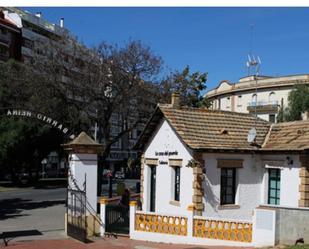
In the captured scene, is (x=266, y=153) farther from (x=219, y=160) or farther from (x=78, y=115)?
(x=78, y=115)

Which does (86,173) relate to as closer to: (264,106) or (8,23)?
(264,106)

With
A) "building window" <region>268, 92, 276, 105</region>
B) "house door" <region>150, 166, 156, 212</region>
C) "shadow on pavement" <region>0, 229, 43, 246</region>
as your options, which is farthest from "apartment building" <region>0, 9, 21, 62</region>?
"shadow on pavement" <region>0, 229, 43, 246</region>

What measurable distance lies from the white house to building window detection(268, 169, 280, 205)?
0.04 m

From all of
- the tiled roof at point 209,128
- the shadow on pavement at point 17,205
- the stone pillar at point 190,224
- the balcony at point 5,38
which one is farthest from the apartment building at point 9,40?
the stone pillar at point 190,224

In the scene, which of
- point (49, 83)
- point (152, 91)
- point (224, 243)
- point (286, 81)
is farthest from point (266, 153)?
point (286, 81)

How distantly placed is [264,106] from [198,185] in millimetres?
51228

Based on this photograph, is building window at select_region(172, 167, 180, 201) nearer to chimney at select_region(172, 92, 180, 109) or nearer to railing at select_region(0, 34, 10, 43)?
chimney at select_region(172, 92, 180, 109)

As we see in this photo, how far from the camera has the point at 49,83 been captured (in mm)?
31719

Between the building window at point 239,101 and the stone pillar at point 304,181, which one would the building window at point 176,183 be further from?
the building window at point 239,101

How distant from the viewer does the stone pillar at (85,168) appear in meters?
17.5

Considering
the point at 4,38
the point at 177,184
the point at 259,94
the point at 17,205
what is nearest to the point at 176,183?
the point at 177,184

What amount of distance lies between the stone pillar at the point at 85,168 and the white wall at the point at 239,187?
4.08 m

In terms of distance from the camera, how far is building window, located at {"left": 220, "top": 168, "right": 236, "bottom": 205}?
18.6 metres

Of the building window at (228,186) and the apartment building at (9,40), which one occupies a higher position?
the apartment building at (9,40)
